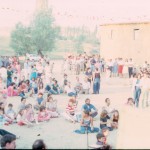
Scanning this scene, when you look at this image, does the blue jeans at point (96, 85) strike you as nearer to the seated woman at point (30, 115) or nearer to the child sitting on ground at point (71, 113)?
the child sitting on ground at point (71, 113)

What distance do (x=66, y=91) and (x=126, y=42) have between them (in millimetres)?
14959

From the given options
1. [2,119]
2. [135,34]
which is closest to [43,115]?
[2,119]

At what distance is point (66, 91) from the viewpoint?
21.0 metres

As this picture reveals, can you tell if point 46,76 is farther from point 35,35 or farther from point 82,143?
point 35,35

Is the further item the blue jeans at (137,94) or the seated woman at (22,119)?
the blue jeans at (137,94)

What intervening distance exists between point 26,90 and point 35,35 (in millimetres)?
30401

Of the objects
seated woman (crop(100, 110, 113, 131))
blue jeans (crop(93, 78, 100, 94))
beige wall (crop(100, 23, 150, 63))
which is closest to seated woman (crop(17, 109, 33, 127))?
seated woman (crop(100, 110, 113, 131))

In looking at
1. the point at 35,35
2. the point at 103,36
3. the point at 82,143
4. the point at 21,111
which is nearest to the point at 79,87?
the point at 21,111

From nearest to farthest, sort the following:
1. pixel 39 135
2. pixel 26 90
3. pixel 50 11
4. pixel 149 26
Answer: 1. pixel 39 135
2. pixel 26 90
3. pixel 149 26
4. pixel 50 11

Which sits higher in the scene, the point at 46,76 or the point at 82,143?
the point at 46,76

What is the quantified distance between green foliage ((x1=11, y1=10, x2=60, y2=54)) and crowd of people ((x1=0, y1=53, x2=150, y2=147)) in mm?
17840

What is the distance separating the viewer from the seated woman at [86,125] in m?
13.0

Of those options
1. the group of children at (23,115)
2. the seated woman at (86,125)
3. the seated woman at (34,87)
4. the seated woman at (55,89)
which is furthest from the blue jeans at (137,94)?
the seated woman at (34,87)

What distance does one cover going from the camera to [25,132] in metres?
12.9
